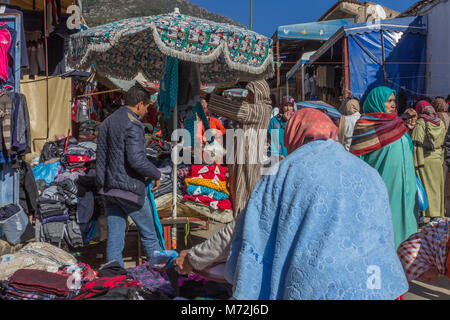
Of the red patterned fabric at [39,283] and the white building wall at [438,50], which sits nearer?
the red patterned fabric at [39,283]

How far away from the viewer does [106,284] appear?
2576 mm

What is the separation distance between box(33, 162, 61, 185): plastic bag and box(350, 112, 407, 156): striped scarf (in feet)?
13.2

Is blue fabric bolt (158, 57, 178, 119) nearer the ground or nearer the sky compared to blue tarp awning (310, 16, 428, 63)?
nearer the ground

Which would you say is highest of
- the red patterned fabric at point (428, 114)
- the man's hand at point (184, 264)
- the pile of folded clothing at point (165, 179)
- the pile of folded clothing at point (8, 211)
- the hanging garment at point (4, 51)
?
the hanging garment at point (4, 51)

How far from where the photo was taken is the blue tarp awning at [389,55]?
10.1 metres

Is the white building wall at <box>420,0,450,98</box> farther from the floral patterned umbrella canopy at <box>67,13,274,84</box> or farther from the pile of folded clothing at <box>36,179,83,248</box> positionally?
the pile of folded clothing at <box>36,179,83,248</box>

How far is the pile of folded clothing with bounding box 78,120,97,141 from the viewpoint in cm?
742

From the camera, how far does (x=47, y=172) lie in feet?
19.4

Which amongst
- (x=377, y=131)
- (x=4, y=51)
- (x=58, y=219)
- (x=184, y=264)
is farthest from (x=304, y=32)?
(x=184, y=264)

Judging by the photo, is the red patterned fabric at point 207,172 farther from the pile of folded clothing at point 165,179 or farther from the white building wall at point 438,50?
the white building wall at point 438,50

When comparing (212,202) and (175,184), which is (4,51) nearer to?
(175,184)

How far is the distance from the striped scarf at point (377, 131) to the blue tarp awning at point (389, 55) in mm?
6699

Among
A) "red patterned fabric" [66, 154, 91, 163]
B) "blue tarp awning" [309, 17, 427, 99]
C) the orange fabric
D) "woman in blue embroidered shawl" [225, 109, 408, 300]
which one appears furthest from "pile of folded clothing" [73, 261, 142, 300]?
"blue tarp awning" [309, 17, 427, 99]

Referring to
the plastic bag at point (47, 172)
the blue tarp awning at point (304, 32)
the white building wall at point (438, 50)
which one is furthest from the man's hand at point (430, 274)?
the blue tarp awning at point (304, 32)
